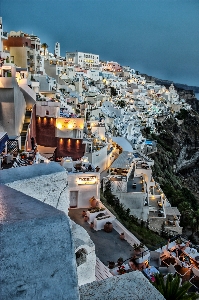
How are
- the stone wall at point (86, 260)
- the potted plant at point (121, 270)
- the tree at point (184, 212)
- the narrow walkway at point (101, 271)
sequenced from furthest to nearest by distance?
the tree at point (184, 212)
the potted plant at point (121, 270)
the narrow walkway at point (101, 271)
the stone wall at point (86, 260)

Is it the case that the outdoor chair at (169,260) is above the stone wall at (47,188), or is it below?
below

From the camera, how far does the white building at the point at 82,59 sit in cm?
9138

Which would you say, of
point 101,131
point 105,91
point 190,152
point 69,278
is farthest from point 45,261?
point 190,152

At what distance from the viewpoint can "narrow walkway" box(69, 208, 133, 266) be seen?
1274 centimetres

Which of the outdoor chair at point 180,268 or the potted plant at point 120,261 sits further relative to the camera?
the outdoor chair at point 180,268

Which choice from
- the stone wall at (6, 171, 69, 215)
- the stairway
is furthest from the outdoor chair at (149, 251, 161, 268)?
the stairway

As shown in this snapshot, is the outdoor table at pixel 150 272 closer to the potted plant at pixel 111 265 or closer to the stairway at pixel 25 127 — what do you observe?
the potted plant at pixel 111 265

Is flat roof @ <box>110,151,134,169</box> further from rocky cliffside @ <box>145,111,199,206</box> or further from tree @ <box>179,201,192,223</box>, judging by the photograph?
rocky cliffside @ <box>145,111,199,206</box>

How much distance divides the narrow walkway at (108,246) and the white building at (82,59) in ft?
263

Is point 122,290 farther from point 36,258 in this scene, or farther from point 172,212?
point 172,212

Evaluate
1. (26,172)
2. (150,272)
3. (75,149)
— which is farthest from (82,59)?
(26,172)

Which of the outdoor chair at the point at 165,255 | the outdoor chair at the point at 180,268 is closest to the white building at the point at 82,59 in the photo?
the outdoor chair at the point at 165,255

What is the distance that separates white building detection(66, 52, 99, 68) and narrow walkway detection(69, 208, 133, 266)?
263 ft

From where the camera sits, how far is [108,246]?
13445 millimetres
